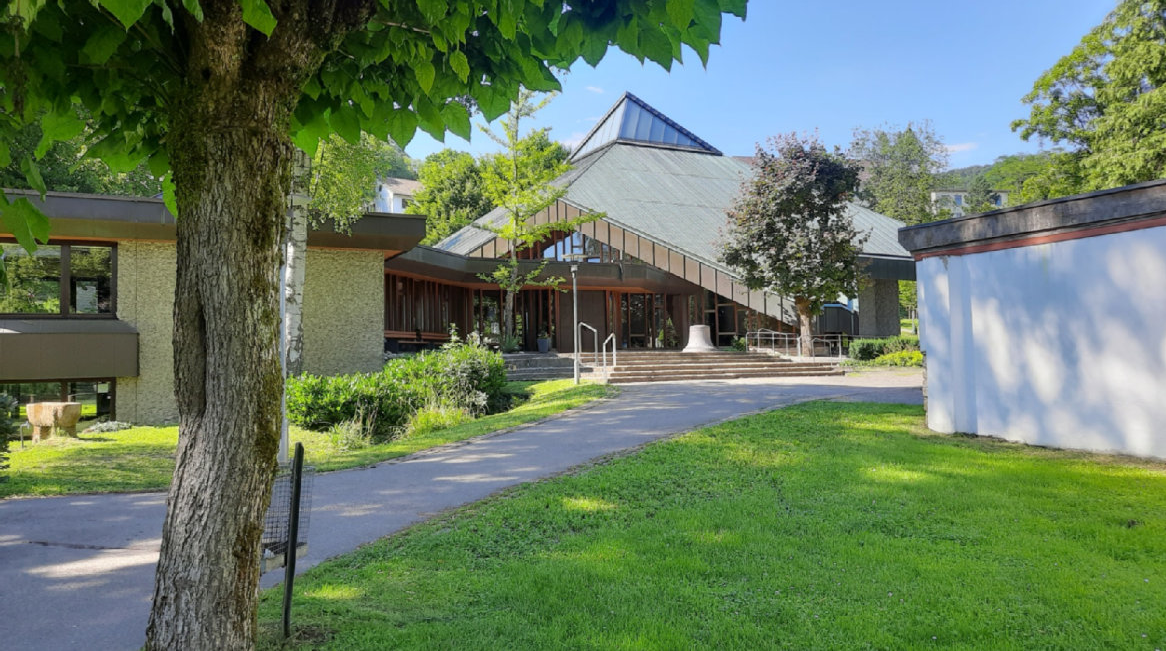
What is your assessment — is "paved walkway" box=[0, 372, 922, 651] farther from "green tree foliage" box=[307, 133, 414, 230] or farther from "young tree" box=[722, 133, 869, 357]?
"young tree" box=[722, 133, 869, 357]

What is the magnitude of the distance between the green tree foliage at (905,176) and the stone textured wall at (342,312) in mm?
42528

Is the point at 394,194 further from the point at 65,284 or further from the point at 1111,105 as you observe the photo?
the point at 1111,105

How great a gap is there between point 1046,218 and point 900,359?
17011 millimetres

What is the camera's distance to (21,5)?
1.49 meters

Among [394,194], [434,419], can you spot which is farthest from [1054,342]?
[394,194]

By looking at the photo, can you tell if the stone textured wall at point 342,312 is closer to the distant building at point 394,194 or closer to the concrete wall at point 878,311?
the concrete wall at point 878,311

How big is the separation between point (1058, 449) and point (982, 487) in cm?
255

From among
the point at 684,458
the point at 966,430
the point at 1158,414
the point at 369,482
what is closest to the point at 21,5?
the point at 369,482

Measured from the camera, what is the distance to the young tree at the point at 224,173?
2188 millimetres

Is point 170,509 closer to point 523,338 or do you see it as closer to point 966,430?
point 966,430

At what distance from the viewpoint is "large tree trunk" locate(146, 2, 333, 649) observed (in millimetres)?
2205

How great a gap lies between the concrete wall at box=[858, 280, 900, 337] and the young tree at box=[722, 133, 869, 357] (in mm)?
7449

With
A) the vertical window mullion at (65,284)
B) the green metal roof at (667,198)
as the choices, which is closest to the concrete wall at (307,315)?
the vertical window mullion at (65,284)

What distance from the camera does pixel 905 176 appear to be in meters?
56.0
